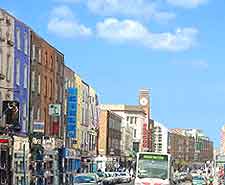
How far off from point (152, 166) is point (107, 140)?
2647 inches

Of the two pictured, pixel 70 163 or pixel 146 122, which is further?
pixel 146 122

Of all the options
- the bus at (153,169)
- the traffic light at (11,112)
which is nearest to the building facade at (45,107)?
the traffic light at (11,112)

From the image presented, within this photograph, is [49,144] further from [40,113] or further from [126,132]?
[126,132]

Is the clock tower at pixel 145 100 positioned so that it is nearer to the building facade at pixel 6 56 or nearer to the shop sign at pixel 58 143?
the shop sign at pixel 58 143

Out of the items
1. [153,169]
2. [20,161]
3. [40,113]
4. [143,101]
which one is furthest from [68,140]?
[143,101]

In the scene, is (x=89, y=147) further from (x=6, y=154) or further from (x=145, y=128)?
(x=145, y=128)

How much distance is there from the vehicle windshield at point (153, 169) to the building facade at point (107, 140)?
187ft

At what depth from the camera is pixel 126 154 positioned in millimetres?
138500

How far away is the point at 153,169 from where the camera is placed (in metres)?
45.1

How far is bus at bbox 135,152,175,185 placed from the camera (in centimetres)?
4428

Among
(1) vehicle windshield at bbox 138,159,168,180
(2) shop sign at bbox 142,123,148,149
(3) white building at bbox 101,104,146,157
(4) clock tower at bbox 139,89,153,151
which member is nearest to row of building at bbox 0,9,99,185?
(1) vehicle windshield at bbox 138,159,168,180

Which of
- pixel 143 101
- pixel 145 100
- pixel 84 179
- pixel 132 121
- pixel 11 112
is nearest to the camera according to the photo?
pixel 11 112

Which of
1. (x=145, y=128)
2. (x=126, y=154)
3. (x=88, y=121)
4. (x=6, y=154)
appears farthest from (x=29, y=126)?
(x=145, y=128)

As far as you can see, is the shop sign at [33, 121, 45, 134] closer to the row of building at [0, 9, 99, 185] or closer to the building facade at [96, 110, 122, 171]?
the row of building at [0, 9, 99, 185]
